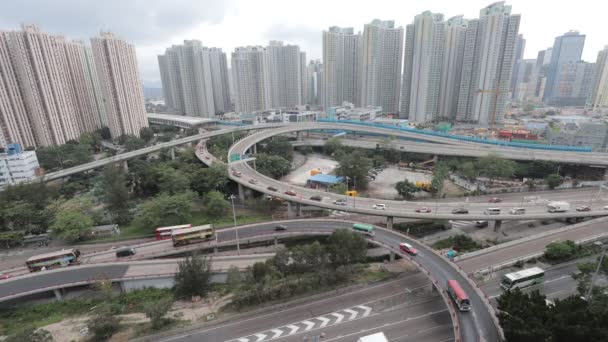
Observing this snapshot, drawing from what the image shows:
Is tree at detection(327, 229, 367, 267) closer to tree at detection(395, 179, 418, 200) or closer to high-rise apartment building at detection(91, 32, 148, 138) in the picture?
tree at detection(395, 179, 418, 200)

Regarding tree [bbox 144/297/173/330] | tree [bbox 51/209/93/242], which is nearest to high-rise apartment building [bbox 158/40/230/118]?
tree [bbox 51/209/93/242]

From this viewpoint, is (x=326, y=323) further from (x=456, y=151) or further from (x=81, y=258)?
(x=456, y=151)

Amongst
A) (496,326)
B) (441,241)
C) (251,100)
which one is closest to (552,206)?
(441,241)

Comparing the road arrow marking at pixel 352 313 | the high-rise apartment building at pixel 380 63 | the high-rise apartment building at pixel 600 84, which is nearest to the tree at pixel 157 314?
the road arrow marking at pixel 352 313

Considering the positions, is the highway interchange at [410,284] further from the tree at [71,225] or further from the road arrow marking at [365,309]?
the tree at [71,225]

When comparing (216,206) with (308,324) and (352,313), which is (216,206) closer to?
(308,324)

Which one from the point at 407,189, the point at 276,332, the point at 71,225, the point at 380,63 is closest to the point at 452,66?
the point at 380,63
